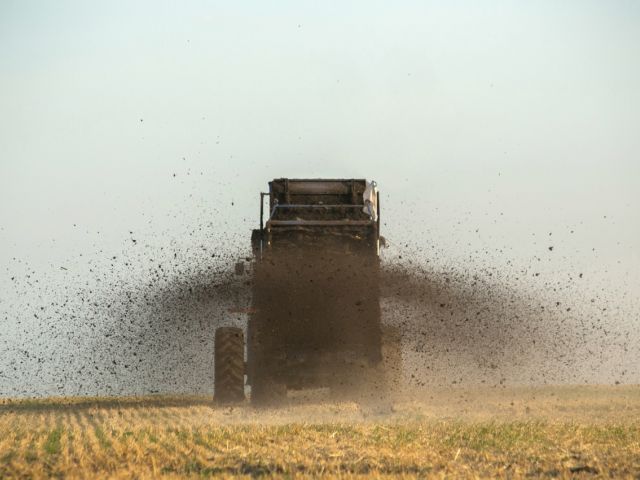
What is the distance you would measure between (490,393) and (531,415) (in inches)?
357

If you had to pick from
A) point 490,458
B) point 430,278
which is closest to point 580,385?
point 430,278

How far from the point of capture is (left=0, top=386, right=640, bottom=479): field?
13773mm

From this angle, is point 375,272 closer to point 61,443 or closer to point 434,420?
point 434,420

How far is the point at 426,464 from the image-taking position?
1401 cm

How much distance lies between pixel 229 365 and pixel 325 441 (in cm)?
841

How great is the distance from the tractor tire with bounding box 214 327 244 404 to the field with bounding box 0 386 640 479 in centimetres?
43

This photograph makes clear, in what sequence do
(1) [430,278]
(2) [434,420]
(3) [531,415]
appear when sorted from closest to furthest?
(2) [434,420] < (3) [531,415] < (1) [430,278]

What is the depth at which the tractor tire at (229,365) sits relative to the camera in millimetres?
24562

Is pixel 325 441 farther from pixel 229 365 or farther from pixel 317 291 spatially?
pixel 229 365

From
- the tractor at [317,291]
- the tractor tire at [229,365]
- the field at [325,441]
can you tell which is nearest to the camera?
the field at [325,441]

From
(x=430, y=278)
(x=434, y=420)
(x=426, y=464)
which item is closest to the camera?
(x=426, y=464)

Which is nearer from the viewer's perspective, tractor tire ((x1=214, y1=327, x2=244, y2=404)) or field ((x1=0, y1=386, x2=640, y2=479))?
field ((x1=0, y1=386, x2=640, y2=479))

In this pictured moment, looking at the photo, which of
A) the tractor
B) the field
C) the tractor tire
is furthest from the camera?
the tractor tire

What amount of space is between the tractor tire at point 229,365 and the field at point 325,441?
0.43 m
